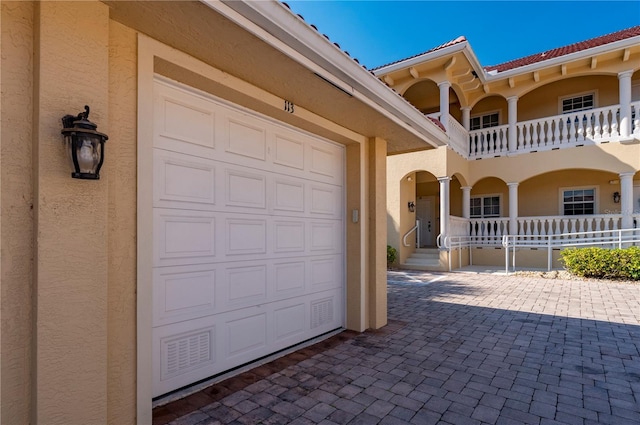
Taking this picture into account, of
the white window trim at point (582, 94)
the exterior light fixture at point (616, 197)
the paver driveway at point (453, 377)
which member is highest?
the white window trim at point (582, 94)

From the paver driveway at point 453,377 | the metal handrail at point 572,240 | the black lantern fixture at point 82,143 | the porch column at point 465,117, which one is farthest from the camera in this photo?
the porch column at point 465,117

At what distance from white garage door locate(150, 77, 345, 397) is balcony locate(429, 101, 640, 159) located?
8.61 m

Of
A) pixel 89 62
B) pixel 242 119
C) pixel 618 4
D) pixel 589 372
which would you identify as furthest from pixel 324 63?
pixel 618 4

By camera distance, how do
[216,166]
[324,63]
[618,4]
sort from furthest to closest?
[618,4]
[216,166]
[324,63]

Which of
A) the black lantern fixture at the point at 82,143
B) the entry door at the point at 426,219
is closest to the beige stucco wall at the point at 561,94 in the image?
the entry door at the point at 426,219

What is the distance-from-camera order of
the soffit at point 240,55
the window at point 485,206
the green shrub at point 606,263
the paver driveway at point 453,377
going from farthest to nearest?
the window at point 485,206 < the green shrub at point 606,263 < the paver driveway at point 453,377 < the soffit at point 240,55

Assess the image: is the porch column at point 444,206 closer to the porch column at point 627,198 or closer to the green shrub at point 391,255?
the green shrub at point 391,255

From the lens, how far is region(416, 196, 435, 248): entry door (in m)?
15.4

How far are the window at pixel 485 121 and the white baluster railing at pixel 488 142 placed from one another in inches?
36.0

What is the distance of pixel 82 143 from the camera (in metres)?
2.07

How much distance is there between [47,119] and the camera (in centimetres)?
205

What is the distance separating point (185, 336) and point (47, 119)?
2.11 meters

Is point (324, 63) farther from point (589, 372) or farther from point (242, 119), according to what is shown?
point (589, 372)

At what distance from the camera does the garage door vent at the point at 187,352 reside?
3.09 metres
